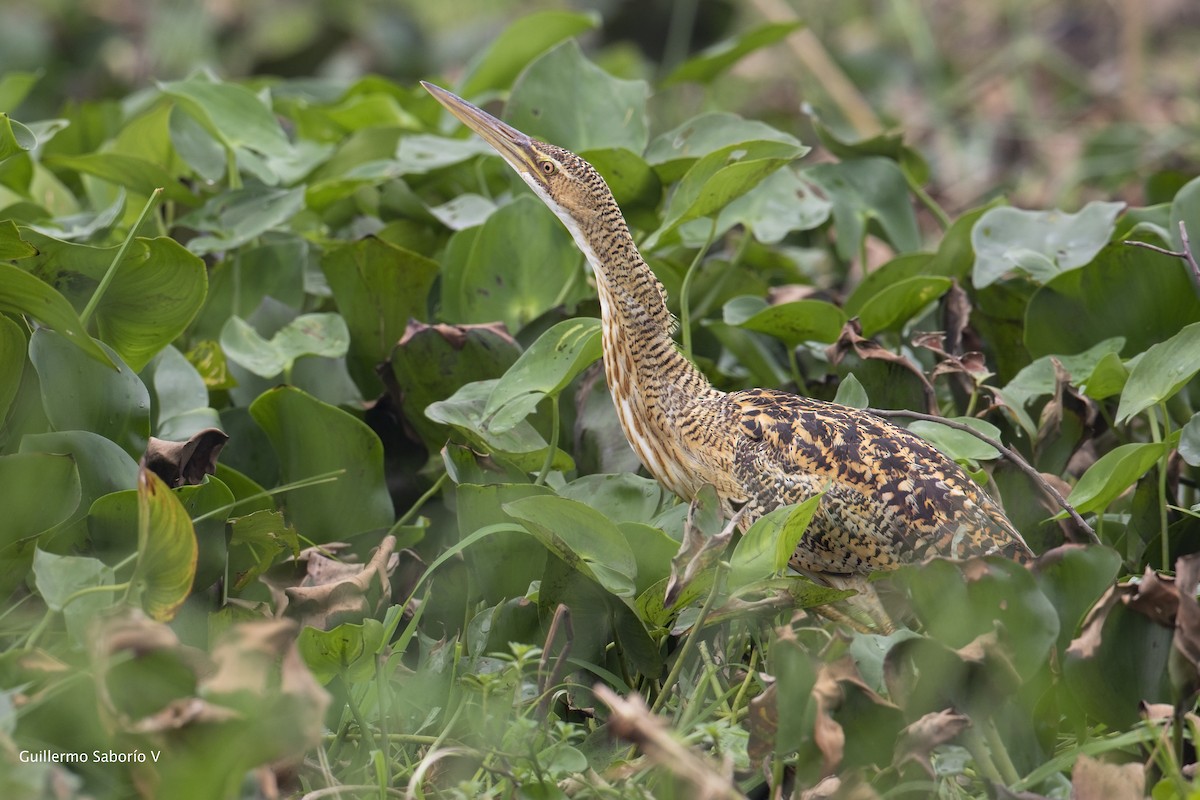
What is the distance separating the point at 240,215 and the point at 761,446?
1.65m

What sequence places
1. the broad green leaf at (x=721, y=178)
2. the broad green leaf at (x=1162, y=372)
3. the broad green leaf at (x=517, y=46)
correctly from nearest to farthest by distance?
the broad green leaf at (x=1162, y=372)
the broad green leaf at (x=721, y=178)
the broad green leaf at (x=517, y=46)

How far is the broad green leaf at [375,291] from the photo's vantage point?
319cm

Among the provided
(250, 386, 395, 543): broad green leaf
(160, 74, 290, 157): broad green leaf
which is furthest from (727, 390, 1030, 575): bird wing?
(160, 74, 290, 157): broad green leaf

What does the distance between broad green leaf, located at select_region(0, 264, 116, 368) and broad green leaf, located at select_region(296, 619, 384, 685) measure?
63 cm

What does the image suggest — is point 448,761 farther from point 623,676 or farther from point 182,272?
point 182,272

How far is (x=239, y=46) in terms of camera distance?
7.10 m

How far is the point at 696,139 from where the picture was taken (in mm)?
3525

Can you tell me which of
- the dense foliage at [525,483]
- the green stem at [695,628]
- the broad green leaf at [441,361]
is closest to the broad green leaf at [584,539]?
the dense foliage at [525,483]

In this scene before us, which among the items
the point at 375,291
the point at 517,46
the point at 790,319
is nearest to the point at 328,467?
the point at 375,291

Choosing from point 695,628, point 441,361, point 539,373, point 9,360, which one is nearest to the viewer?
point 695,628

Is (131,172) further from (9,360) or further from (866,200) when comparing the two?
(866,200)

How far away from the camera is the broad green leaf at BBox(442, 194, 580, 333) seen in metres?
3.29

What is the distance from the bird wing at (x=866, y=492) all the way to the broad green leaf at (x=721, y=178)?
517mm

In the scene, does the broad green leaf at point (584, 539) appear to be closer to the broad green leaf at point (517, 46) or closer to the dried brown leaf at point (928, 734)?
the dried brown leaf at point (928, 734)
